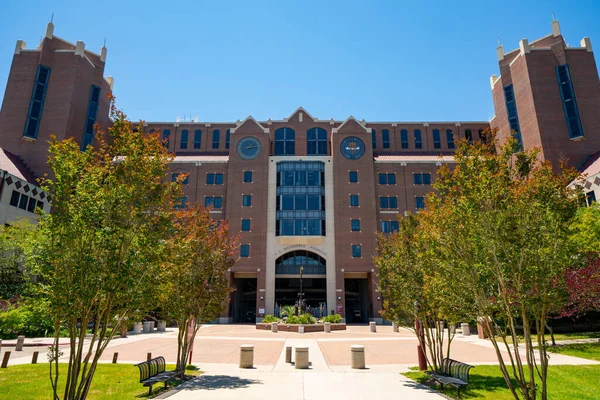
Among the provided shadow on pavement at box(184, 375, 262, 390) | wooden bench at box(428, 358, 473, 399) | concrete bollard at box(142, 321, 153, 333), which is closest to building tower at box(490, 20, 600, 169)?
wooden bench at box(428, 358, 473, 399)

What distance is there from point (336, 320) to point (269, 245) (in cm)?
1476

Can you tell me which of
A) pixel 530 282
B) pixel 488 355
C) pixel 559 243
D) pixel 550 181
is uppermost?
pixel 550 181

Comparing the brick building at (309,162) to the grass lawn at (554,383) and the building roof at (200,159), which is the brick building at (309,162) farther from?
the grass lawn at (554,383)

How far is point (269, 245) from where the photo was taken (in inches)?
1981

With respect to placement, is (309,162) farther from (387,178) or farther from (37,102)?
(37,102)

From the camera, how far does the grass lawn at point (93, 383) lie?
10.5 meters

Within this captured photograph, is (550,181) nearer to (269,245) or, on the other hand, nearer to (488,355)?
(488,355)

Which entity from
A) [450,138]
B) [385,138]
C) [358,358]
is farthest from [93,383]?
[450,138]

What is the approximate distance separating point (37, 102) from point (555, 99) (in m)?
67.9

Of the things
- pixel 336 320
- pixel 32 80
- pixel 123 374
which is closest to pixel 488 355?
pixel 123 374

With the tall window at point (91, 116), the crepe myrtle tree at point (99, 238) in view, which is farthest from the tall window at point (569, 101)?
the tall window at point (91, 116)

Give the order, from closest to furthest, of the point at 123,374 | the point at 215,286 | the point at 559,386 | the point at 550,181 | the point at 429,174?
the point at 550,181 → the point at 559,386 → the point at 123,374 → the point at 215,286 → the point at 429,174

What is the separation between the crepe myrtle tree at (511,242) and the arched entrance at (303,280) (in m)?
41.4

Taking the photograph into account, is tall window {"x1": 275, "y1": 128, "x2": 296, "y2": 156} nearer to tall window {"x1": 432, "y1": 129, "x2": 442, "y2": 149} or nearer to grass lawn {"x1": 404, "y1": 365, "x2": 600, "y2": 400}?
tall window {"x1": 432, "y1": 129, "x2": 442, "y2": 149}
